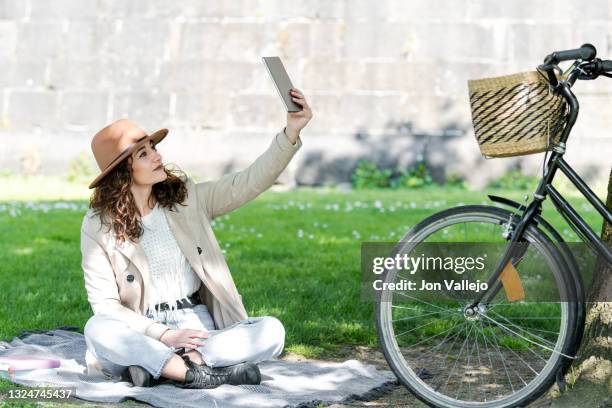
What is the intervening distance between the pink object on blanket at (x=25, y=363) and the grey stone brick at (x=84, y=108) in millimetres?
8478

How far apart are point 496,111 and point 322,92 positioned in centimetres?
904

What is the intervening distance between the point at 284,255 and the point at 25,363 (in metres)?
3.41

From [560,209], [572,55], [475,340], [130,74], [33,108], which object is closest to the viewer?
[572,55]

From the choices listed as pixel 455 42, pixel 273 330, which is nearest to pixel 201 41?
pixel 455 42

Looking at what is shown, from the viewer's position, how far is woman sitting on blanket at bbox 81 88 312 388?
187 inches

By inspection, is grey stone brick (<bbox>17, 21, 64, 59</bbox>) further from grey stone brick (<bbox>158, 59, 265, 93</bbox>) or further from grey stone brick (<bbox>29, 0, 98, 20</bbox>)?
grey stone brick (<bbox>158, 59, 265, 93</bbox>)

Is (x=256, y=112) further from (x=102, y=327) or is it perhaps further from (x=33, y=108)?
(x=102, y=327)

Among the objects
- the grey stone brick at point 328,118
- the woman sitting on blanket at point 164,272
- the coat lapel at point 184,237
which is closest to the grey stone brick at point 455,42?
the grey stone brick at point 328,118

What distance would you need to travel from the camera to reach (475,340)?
5.18 metres

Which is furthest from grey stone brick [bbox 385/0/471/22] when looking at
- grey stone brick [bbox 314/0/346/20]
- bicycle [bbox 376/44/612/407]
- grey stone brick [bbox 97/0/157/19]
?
bicycle [bbox 376/44/612/407]

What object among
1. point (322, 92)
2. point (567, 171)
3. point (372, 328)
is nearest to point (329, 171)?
point (322, 92)

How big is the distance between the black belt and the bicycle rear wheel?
1.04 m

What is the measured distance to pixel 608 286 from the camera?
4.46m

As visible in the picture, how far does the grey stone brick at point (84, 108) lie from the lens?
13.3 metres
